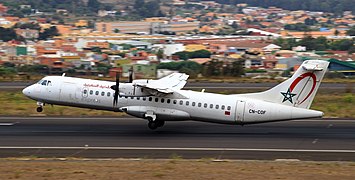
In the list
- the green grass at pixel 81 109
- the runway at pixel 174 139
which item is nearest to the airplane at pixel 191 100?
the runway at pixel 174 139

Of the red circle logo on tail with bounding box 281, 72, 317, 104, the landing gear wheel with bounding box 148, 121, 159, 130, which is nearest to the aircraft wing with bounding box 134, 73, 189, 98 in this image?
the landing gear wheel with bounding box 148, 121, 159, 130

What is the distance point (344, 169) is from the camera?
96.7 feet

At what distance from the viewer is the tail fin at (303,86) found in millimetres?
38469

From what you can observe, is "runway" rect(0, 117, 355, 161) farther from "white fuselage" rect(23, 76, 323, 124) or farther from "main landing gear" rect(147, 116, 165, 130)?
"white fuselage" rect(23, 76, 323, 124)

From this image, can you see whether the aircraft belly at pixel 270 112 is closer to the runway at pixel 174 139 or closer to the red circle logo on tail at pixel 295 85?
the red circle logo on tail at pixel 295 85

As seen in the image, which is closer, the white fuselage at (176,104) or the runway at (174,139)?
the runway at (174,139)

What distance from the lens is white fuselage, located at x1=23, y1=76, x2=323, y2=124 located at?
3922 centimetres

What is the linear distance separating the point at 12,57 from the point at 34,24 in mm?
75624

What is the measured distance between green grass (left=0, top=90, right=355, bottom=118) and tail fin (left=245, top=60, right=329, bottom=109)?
9.95 metres

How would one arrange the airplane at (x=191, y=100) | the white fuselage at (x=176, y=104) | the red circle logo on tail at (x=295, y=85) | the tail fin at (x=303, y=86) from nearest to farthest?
the tail fin at (x=303, y=86), the red circle logo on tail at (x=295, y=85), the airplane at (x=191, y=100), the white fuselage at (x=176, y=104)

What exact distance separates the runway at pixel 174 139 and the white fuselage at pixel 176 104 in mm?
953

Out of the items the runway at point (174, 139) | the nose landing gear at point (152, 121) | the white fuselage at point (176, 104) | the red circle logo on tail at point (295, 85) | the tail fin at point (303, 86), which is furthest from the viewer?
the nose landing gear at point (152, 121)

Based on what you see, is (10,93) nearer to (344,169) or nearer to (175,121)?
(175,121)

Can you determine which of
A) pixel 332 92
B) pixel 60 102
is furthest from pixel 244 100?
pixel 332 92
